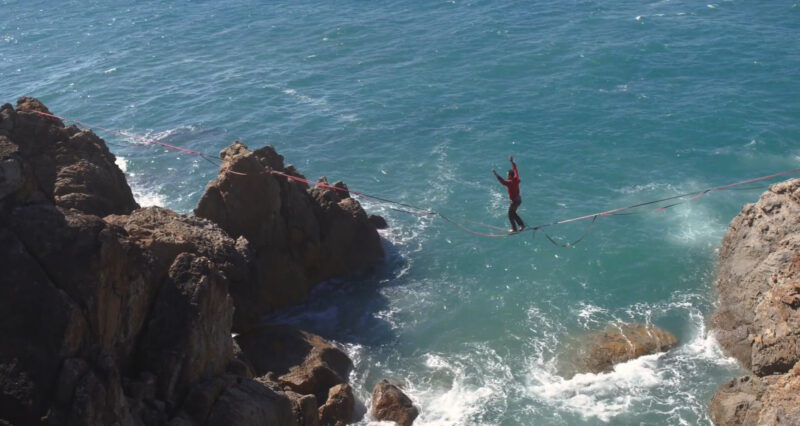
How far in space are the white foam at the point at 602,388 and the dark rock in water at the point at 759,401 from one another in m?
2.46

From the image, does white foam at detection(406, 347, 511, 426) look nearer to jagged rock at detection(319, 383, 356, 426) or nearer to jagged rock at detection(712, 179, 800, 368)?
jagged rock at detection(319, 383, 356, 426)

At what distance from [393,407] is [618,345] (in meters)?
9.24

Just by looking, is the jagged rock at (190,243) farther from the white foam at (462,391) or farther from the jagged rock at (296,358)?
the white foam at (462,391)

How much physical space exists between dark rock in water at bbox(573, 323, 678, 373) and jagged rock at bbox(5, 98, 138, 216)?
19453 millimetres

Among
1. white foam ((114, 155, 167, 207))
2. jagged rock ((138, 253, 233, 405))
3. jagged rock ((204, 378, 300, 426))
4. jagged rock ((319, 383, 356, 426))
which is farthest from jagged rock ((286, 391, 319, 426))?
white foam ((114, 155, 167, 207))

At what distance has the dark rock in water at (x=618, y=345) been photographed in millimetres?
26219

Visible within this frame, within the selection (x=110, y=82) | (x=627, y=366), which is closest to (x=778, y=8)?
(x=627, y=366)

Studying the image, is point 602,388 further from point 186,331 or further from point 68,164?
point 68,164

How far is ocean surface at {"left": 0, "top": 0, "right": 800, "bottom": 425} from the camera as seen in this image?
27.2m

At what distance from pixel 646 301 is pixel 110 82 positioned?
4724 cm

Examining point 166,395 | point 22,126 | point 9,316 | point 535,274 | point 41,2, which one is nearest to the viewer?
point 9,316

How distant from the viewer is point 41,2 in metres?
87.6

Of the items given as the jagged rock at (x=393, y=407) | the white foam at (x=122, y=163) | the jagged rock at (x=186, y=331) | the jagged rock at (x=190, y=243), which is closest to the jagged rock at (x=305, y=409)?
the jagged rock at (x=393, y=407)

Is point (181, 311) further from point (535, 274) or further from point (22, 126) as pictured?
point (535, 274)
